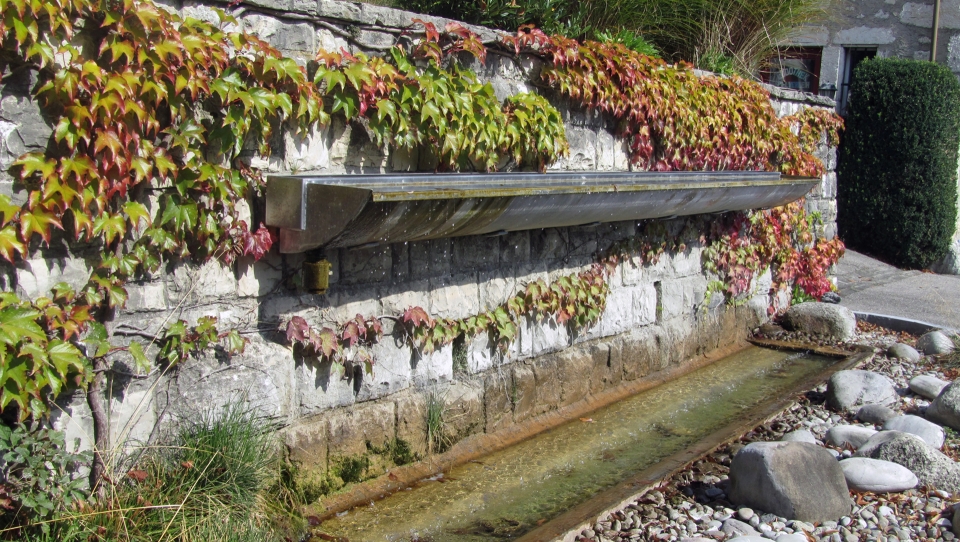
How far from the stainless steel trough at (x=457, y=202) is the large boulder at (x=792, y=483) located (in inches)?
60.0

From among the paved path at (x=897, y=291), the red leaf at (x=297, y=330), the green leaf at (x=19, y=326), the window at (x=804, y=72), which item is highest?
the window at (x=804, y=72)

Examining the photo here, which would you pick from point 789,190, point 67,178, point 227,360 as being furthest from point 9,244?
point 789,190

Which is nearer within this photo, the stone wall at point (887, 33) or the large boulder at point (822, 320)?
the large boulder at point (822, 320)

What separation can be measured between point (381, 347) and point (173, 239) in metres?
1.21

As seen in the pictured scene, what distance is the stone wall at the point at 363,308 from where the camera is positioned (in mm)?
3162

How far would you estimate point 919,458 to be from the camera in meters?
4.27

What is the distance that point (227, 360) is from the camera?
342 centimetres

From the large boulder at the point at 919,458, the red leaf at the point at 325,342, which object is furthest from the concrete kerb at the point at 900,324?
the red leaf at the point at 325,342

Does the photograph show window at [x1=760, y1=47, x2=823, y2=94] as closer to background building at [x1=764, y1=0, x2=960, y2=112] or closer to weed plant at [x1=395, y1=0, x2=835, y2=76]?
background building at [x1=764, y1=0, x2=960, y2=112]

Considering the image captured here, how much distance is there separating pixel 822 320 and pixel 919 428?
2.61 m

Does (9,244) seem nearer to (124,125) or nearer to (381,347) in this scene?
(124,125)

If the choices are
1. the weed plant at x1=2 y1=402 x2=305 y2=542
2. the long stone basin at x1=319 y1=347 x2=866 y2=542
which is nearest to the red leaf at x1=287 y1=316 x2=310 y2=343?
the weed plant at x1=2 y1=402 x2=305 y2=542

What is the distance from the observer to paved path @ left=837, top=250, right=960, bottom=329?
8219 mm

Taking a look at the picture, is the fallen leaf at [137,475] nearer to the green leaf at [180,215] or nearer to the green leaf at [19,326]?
the green leaf at [19,326]
